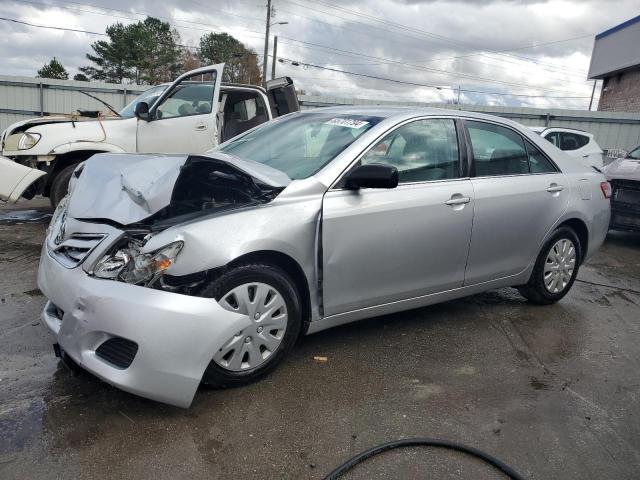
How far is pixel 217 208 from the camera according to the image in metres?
2.90

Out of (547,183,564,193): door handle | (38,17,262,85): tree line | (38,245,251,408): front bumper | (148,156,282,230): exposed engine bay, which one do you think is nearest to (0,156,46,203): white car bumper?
(148,156,282,230): exposed engine bay

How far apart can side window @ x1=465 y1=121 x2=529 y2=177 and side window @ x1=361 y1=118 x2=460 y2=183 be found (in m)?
0.22

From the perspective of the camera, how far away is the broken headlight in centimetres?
252

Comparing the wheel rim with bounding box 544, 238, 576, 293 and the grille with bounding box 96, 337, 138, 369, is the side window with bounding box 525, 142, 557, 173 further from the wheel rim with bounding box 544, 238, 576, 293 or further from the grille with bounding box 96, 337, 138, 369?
the grille with bounding box 96, 337, 138, 369

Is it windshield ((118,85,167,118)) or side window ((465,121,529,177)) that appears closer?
side window ((465,121,529,177))

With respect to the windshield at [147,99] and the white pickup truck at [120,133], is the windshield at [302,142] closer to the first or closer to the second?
the white pickup truck at [120,133]

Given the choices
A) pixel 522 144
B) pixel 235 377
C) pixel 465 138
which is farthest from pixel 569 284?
pixel 235 377

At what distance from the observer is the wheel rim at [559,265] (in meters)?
4.48

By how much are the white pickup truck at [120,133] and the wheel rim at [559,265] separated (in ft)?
14.7

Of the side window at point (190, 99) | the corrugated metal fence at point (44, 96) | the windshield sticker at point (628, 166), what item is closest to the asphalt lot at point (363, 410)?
the side window at point (190, 99)

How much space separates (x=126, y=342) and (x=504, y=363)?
95.6 inches

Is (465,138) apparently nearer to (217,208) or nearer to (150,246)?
(217,208)

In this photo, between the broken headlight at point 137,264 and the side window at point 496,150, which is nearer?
the broken headlight at point 137,264

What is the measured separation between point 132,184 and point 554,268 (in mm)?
3536
